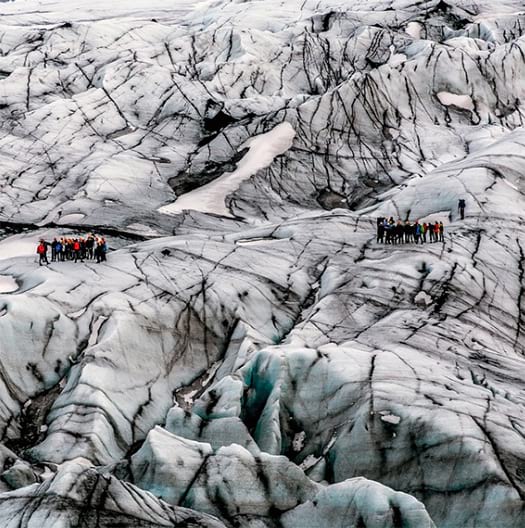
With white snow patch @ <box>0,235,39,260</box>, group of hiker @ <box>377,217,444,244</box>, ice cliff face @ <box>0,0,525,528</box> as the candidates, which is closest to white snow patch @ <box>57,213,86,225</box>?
ice cliff face @ <box>0,0,525,528</box>

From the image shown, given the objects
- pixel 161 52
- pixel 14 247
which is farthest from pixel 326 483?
pixel 161 52

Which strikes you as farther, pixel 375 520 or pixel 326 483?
pixel 326 483

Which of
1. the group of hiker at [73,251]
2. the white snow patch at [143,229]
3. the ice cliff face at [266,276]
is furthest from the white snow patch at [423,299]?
the white snow patch at [143,229]

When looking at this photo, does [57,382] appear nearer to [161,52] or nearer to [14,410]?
[14,410]

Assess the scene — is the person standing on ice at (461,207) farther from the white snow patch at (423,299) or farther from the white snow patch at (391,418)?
the white snow patch at (391,418)

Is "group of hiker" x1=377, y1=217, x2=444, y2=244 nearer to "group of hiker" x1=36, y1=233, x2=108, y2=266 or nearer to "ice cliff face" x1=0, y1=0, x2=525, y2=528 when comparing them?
"ice cliff face" x1=0, y1=0, x2=525, y2=528

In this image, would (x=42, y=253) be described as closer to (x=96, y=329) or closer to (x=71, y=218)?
(x=96, y=329)
